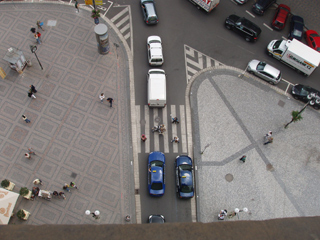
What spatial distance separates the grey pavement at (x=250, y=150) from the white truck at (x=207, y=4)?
836cm

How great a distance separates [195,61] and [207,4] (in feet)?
25.6

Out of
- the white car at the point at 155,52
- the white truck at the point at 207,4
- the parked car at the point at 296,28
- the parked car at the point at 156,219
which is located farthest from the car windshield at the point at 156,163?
the parked car at the point at 296,28

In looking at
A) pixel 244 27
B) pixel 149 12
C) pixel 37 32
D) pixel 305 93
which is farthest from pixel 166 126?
pixel 37 32

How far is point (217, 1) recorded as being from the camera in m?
35.3

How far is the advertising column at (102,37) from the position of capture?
2917 centimetres

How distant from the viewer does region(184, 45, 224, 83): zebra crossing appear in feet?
107

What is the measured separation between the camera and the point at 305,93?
104ft

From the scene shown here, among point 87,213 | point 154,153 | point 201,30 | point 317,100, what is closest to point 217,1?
point 201,30

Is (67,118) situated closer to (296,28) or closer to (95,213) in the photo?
(95,213)

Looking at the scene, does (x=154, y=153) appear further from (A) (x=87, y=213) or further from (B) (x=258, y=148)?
(B) (x=258, y=148)

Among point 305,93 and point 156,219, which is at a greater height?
point 305,93

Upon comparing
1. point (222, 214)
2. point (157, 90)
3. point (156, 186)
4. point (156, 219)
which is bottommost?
point (156, 219)

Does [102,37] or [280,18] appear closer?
[102,37]

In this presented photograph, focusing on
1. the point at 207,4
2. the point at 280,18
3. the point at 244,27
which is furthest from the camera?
the point at 280,18
